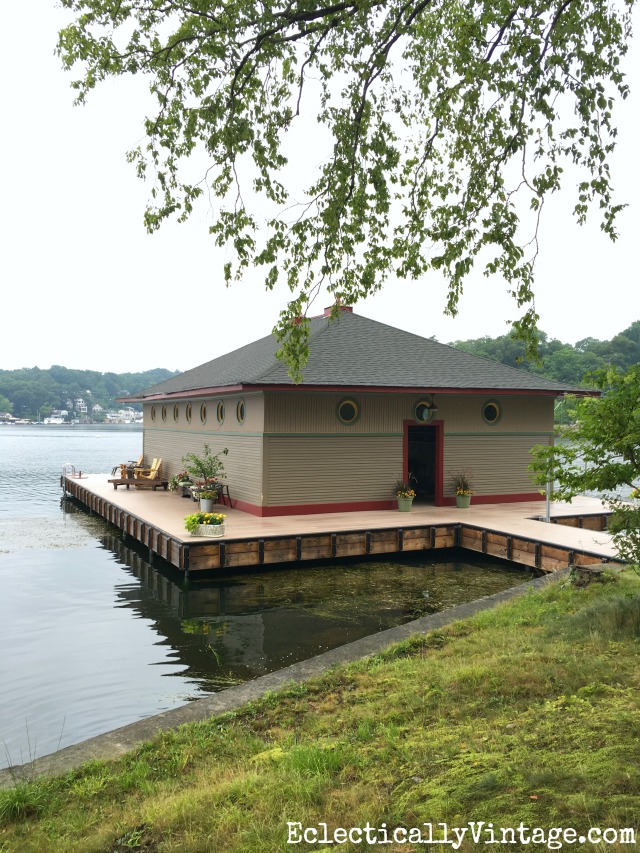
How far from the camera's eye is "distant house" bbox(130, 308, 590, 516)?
1611 centimetres

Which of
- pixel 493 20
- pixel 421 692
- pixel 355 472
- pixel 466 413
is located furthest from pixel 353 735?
pixel 466 413

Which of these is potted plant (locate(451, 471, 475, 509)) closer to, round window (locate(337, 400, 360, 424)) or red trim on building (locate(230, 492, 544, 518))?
red trim on building (locate(230, 492, 544, 518))

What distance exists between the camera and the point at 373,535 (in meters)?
14.1

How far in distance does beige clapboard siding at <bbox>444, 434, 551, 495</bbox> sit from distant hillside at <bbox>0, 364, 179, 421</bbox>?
127 m

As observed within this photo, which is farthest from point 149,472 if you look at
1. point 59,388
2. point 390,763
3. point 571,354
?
point 59,388

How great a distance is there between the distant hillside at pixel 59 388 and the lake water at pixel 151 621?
130210 mm

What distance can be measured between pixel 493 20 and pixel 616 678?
19.1ft

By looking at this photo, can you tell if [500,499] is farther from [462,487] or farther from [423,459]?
[423,459]

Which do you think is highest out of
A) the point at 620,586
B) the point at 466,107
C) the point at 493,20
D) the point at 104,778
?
the point at 493,20

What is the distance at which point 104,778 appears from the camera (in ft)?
14.8

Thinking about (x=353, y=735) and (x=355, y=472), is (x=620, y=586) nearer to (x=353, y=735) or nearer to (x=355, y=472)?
(x=353, y=735)

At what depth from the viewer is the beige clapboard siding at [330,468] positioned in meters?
16.1

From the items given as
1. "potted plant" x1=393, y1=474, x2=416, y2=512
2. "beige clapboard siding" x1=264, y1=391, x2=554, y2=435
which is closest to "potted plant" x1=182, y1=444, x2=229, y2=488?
"beige clapboard siding" x1=264, y1=391, x2=554, y2=435

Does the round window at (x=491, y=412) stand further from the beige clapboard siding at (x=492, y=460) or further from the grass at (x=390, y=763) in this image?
the grass at (x=390, y=763)
